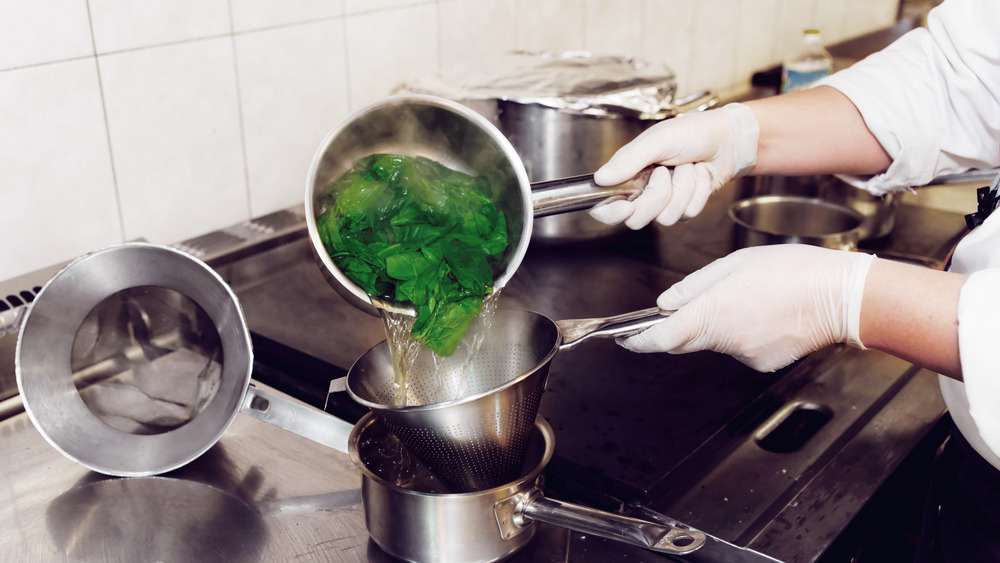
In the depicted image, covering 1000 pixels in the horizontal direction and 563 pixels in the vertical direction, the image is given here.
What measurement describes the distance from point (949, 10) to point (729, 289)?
1.88 feet

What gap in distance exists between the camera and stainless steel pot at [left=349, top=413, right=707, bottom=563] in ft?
2.37

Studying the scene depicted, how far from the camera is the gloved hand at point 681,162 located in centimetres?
103

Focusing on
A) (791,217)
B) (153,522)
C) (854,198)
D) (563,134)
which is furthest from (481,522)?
(854,198)

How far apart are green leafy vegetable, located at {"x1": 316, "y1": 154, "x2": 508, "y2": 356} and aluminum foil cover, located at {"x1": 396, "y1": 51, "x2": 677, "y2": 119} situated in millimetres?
387

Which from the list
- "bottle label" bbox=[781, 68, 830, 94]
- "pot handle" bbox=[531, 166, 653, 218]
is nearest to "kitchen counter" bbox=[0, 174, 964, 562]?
"pot handle" bbox=[531, 166, 653, 218]

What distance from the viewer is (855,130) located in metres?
1.19

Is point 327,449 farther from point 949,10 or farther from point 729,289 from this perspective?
→ point 949,10

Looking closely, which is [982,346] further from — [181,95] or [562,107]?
[181,95]

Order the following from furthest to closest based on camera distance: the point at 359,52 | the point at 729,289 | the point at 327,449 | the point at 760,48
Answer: the point at 760,48 → the point at 359,52 → the point at 327,449 → the point at 729,289

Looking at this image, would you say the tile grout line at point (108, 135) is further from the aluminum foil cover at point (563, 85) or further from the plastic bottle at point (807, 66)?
the plastic bottle at point (807, 66)

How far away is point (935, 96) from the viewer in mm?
1156

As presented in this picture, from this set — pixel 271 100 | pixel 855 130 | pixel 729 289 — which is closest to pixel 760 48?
pixel 855 130

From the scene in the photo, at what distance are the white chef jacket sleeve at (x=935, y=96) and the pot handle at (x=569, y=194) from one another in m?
0.43

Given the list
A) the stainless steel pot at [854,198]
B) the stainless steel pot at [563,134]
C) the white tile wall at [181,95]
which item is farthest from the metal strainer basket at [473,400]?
the stainless steel pot at [854,198]
